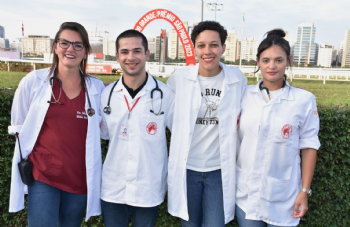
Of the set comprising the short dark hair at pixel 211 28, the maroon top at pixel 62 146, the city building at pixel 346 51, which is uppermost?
the city building at pixel 346 51

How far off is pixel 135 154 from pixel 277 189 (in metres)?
1.35

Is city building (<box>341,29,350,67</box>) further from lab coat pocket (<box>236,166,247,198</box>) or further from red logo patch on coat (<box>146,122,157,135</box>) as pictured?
red logo patch on coat (<box>146,122,157,135</box>)

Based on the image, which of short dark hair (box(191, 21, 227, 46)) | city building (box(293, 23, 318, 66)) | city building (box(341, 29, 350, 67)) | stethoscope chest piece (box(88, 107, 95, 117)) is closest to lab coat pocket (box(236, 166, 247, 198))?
short dark hair (box(191, 21, 227, 46))

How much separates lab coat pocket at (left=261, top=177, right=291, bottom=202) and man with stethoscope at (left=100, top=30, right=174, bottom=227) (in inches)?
40.4

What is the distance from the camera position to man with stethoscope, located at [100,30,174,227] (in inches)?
101

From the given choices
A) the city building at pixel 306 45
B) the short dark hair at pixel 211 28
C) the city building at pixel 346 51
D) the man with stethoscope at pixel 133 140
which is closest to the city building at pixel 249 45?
the city building at pixel 306 45

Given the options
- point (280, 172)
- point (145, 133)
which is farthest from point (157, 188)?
point (280, 172)

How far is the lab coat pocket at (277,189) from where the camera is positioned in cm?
240

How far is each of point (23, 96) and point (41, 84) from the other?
0.19 metres

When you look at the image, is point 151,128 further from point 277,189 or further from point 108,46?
point 108,46

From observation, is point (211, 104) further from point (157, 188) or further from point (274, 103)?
point (157, 188)

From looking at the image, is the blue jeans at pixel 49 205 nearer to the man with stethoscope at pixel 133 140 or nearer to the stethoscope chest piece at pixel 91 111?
the man with stethoscope at pixel 133 140

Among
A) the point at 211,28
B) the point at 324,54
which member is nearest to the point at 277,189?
the point at 211,28

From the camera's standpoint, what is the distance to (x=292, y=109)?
2.35 m
